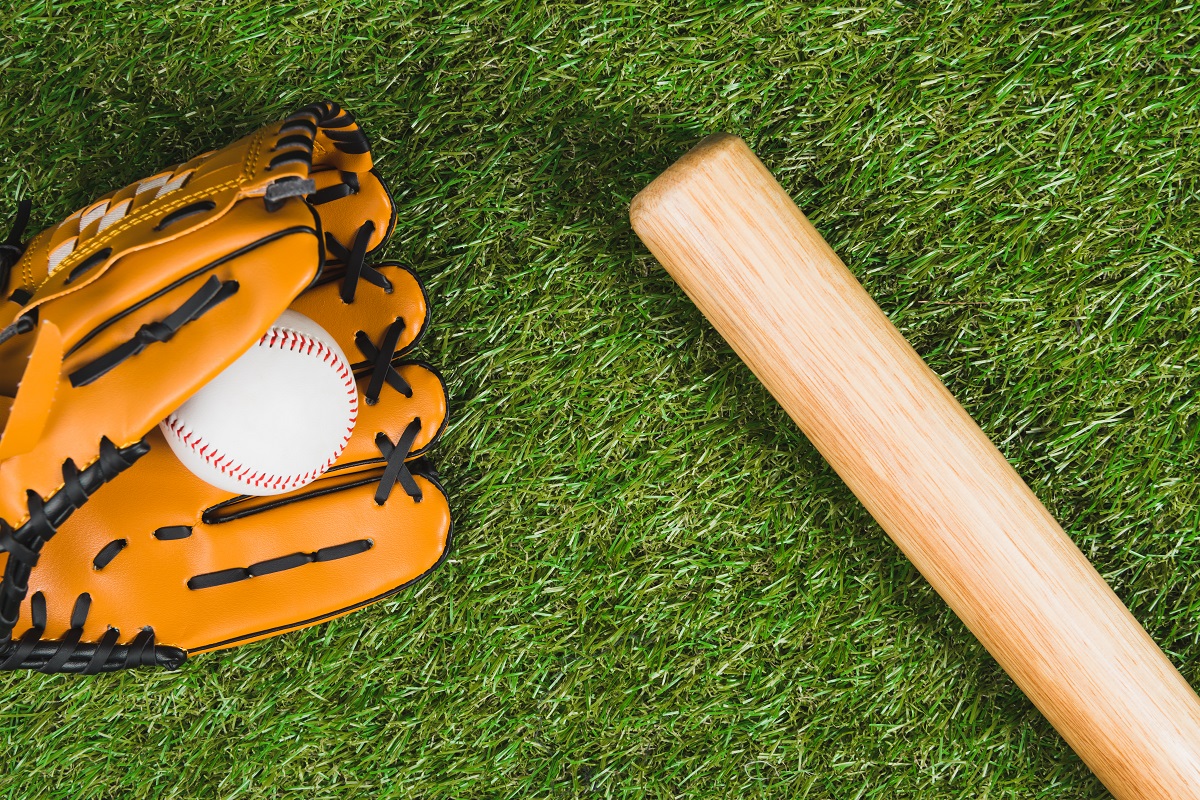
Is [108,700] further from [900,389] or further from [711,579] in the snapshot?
[900,389]

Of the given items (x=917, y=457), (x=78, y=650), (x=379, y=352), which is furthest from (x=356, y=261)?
(x=917, y=457)

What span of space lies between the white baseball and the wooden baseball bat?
2.59ft

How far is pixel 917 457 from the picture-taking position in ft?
5.98

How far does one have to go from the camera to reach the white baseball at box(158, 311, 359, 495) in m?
1.66

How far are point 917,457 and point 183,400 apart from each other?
1561 mm

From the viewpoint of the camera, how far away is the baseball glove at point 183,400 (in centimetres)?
153

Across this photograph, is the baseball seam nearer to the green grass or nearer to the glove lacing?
the glove lacing

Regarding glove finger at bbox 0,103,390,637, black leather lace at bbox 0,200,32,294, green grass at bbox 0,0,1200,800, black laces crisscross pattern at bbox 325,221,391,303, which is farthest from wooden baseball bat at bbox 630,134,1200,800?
black leather lace at bbox 0,200,32,294

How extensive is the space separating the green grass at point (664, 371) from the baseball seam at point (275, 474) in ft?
1.51

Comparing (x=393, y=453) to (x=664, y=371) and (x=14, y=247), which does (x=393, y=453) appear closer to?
(x=664, y=371)

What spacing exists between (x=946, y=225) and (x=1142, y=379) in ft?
2.21

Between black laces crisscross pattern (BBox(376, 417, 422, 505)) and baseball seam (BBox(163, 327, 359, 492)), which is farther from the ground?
baseball seam (BBox(163, 327, 359, 492))

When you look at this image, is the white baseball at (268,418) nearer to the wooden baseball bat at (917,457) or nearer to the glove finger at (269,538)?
the glove finger at (269,538)

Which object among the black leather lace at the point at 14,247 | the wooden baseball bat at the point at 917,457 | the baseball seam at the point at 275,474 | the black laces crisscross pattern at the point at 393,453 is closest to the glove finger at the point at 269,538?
the black laces crisscross pattern at the point at 393,453
